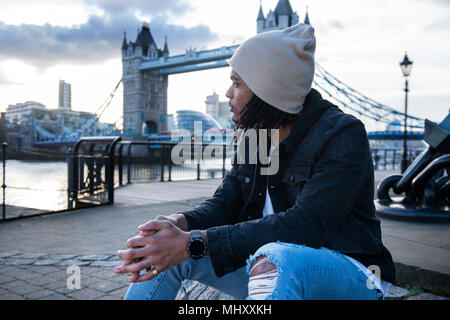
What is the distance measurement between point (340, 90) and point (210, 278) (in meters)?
35.2

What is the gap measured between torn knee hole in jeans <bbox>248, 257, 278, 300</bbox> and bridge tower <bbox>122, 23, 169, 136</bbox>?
2096 inches

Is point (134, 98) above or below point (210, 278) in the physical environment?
above

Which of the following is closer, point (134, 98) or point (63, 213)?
point (63, 213)

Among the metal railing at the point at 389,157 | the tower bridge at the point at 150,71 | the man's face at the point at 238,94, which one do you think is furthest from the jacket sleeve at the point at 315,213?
the tower bridge at the point at 150,71

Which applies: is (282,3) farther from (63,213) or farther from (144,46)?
(63,213)

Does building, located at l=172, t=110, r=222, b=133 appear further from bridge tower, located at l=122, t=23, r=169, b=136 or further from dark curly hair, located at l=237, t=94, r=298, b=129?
dark curly hair, located at l=237, t=94, r=298, b=129

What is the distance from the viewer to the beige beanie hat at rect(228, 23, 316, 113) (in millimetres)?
1183

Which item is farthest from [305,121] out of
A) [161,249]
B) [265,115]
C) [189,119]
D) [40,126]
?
[40,126]

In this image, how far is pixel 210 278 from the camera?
1324 mm

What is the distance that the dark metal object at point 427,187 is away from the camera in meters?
3.59

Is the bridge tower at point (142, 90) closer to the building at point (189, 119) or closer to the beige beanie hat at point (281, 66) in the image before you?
the building at point (189, 119)

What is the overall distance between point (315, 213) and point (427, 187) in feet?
11.0
